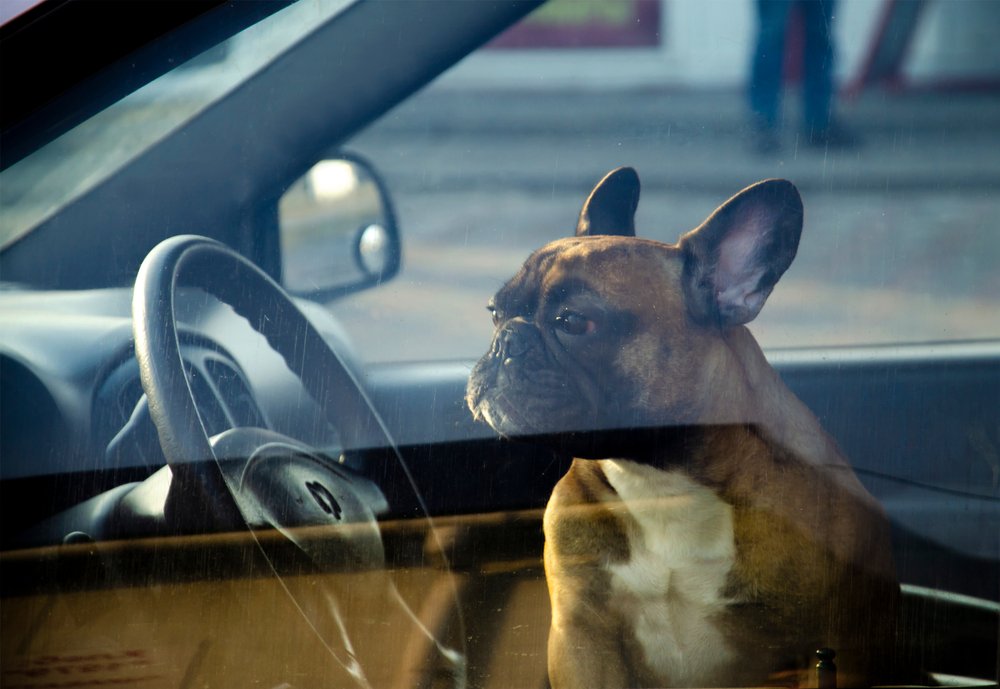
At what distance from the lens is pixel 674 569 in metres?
1.34

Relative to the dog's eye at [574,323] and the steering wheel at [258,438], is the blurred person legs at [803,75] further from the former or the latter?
the steering wheel at [258,438]

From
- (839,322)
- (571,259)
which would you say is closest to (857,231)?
→ (839,322)

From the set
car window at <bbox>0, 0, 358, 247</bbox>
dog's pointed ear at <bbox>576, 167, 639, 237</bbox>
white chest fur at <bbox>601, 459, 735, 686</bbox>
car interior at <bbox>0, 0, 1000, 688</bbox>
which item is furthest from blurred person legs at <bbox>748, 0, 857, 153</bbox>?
car window at <bbox>0, 0, 358, 247</bbox>

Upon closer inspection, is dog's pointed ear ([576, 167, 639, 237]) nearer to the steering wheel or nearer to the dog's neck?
the dog's neck

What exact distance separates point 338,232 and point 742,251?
0.64 m

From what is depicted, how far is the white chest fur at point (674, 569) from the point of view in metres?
1.32

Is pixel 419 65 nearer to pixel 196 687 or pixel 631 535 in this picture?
pixel 631 535

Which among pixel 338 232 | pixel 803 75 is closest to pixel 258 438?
pixel 338 232

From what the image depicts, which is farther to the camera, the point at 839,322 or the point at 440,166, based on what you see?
the point at 440,166

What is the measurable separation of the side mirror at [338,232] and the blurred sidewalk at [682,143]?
92 mm

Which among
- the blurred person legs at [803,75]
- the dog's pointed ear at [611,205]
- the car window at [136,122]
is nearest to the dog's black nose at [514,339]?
the dog's pointed ear at [611,205]

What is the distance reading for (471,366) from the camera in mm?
1393

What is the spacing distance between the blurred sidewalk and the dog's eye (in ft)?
0.56

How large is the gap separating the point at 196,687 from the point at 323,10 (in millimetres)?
979
